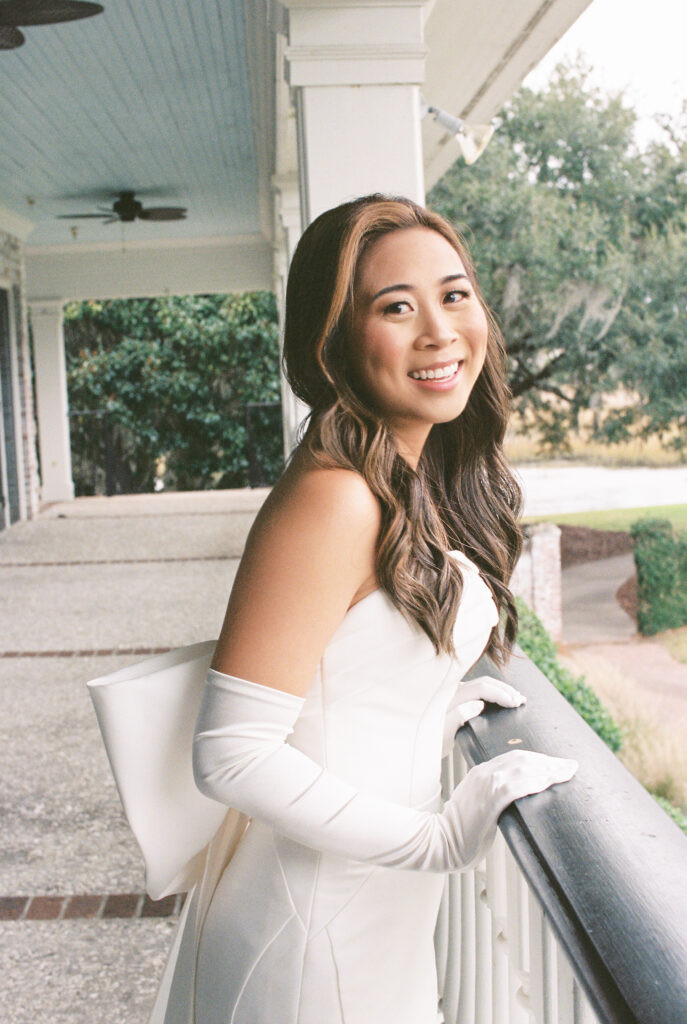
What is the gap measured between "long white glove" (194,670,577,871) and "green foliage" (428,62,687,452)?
1658cm

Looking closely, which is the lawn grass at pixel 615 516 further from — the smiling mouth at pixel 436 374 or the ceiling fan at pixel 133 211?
the smiling mouth at pixel 436 374

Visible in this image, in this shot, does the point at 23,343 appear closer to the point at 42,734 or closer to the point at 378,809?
the point at 42,734

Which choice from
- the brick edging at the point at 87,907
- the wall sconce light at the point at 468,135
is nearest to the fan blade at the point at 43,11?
the wall sconce light at the point at 468,135

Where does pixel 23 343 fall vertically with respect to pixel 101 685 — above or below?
above

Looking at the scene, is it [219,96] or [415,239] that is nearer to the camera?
[415,239]

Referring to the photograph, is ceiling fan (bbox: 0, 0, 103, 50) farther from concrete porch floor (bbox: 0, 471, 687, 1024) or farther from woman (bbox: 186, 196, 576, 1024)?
woman (bbox: 186, 196, 576, 1024)

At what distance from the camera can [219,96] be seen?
601cm

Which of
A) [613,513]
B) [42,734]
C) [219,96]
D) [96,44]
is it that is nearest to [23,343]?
[219,96]

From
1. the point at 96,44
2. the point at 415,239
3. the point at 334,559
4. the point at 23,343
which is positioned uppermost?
the point at 96,44

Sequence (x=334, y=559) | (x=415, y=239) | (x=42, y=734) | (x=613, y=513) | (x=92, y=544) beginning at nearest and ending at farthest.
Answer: (x=334, y=559) < (x=415, y=239) < (x=42, y=734) < (x=92, y=544) < (x=613, y=513)

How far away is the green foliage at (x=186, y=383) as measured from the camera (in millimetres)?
18000

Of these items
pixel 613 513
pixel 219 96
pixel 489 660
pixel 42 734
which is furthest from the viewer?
pixel 613 513

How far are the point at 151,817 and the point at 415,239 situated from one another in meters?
0.72

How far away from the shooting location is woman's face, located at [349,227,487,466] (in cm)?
112
